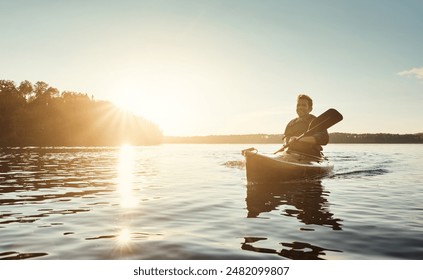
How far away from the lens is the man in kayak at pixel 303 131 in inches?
523

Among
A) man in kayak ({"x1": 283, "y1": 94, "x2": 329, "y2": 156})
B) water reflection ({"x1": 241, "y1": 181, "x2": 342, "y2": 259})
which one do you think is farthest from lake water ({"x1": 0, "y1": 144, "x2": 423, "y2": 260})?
man in kayak ({"x1": 283, "y1": 94, "x2": 329, "y2": 156})

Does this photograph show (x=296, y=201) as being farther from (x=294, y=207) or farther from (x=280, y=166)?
(x=280, y=166)

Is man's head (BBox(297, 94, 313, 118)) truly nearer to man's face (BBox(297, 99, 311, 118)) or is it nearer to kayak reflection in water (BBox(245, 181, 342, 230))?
man's face (BBox(297, 99, 311, 118))

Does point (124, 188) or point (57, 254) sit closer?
point (57, 254)

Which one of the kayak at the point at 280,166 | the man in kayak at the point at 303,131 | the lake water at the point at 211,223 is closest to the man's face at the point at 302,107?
the man in kayak at the point at 303,131

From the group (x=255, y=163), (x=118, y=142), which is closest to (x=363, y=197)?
(x=255, y=163)

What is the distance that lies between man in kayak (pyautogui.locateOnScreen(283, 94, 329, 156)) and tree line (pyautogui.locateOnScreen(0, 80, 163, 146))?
129 ft

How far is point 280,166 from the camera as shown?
1195 cm

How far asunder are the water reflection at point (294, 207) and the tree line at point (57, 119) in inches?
1604

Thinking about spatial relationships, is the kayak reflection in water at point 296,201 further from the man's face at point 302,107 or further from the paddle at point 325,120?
the man's face at point 302,107

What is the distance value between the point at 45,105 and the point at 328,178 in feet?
216

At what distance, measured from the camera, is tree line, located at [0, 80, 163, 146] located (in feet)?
163

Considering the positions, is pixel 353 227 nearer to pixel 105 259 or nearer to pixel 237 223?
pixel 237 223
